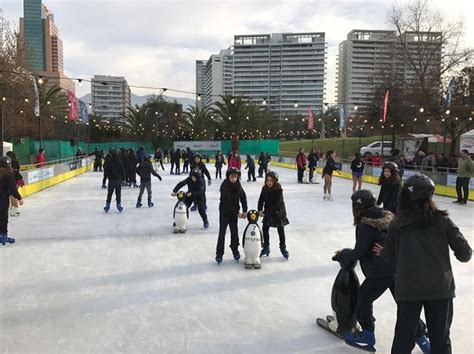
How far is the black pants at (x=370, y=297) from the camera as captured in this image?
303cm

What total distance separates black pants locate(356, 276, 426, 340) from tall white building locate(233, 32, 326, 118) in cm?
9218

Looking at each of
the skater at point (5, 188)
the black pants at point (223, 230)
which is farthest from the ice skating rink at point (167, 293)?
the skater at point (5, 188)

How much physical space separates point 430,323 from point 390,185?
3.97 metres

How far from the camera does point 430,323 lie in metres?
2.40

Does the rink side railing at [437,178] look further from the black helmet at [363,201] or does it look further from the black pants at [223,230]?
the black helmet at [363,201]

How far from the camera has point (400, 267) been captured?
2381 mm

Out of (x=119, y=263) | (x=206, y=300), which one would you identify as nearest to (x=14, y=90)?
(x=119, y=263)

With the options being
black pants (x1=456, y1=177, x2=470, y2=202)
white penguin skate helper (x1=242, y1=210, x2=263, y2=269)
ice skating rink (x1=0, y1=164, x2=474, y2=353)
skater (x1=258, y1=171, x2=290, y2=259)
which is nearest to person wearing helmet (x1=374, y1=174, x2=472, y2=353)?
ice skating rink (x1=0, y1=164, x2=474, y2=353)

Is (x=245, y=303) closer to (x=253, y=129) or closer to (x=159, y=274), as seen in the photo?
(x=159, y=274)

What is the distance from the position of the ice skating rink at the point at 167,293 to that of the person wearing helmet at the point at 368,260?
169 millimetres

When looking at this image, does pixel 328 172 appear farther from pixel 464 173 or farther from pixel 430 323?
pixel 430 323

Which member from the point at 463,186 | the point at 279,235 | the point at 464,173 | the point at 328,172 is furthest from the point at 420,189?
the point at 463,186

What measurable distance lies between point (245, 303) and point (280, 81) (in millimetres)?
104921

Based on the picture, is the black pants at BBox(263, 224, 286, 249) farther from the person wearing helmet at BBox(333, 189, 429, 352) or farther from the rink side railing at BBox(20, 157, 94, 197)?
the rink side railing at BBox(20, 157, 94, 197)
